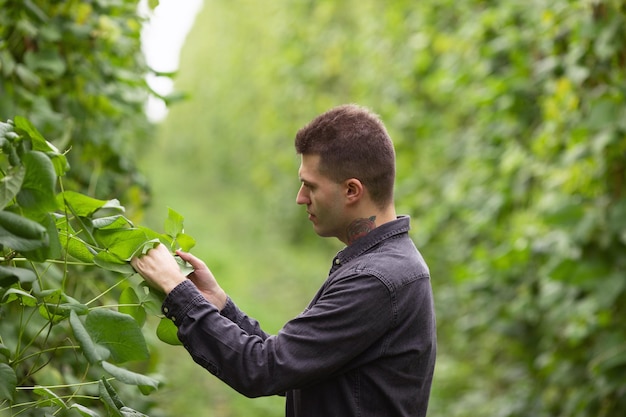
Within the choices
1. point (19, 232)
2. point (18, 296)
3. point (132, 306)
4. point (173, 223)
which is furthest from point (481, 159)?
point (19, 232)

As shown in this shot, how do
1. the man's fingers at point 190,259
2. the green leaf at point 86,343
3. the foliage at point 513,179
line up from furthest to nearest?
the foliage at point 513,179 < the man's fingers at point 190,259 < the green leaf at point 86,343

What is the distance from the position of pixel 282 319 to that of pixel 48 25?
24.3 feet

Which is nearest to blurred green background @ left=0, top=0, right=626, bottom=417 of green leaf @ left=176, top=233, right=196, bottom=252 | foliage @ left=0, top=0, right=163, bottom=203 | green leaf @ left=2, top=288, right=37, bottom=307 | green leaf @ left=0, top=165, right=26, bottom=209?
foliage @ left=0, top=0, right=163, bottom=203

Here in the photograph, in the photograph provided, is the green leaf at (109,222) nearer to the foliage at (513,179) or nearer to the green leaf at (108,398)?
the green leaf at (108,398)

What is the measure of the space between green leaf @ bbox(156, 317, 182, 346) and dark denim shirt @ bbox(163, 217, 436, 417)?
7 centimetres

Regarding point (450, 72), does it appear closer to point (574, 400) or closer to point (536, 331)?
point (536, 331)

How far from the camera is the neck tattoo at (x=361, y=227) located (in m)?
1.95

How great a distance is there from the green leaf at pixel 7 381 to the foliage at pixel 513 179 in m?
2.39

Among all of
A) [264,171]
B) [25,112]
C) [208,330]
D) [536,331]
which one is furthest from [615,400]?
[264,171]

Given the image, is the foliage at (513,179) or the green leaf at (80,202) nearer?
the green leaf at (80,202)

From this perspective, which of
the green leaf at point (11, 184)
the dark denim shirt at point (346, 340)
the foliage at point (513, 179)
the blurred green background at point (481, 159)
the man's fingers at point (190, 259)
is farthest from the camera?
the foliage at point (513, 179)

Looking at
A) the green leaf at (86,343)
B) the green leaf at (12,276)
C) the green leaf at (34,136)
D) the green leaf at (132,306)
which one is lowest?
the green leaf at (86,343)

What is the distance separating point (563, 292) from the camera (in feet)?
12.3

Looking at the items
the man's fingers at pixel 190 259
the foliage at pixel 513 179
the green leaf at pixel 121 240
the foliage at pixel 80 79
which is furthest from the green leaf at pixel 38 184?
the foliage at pixel 513 179
